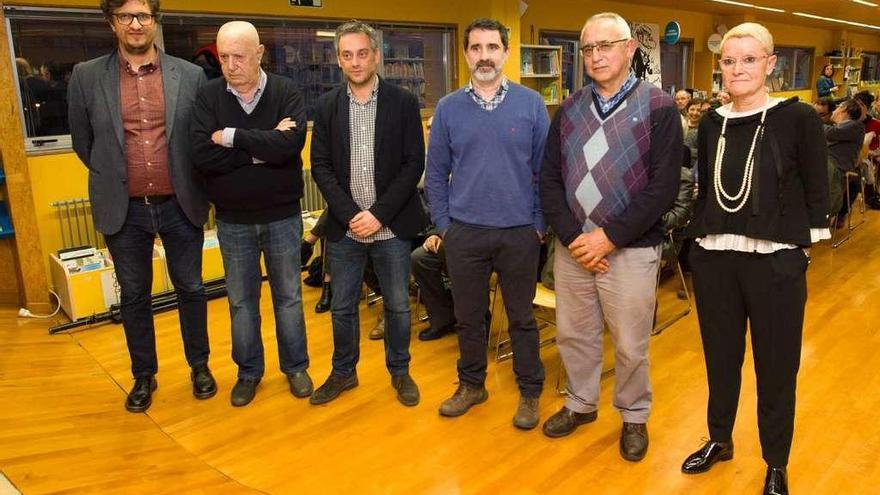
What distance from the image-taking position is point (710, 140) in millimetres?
2170

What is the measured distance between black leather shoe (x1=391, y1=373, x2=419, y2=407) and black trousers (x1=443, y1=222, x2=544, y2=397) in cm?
34

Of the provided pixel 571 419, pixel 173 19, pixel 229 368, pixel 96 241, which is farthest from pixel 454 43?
pixel 571 419

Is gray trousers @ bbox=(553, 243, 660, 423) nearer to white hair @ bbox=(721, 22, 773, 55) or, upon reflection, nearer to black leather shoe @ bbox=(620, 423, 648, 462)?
black leather shoe @ bbox=(620, 423, 648, 462)

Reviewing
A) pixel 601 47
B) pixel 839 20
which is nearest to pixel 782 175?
pixel 601 47

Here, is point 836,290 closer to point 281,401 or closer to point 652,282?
point 652,282

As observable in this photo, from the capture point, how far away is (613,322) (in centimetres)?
245

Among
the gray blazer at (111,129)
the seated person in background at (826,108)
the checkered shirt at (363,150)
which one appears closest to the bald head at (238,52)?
the gray blazer at (111,129)

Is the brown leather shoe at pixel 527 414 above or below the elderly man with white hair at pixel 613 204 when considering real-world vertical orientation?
below

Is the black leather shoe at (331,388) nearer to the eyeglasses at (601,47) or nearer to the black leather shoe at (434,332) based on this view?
the black leather shoe at (434,332)

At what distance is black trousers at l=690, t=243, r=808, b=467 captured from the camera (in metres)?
2.08

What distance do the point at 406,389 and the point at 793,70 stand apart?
16029 mm

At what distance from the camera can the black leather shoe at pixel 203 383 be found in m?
3.10

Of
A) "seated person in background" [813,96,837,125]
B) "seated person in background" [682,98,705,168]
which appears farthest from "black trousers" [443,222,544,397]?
"seated person in background" [813,96,837,125]

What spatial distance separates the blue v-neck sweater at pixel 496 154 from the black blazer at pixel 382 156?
16cm
